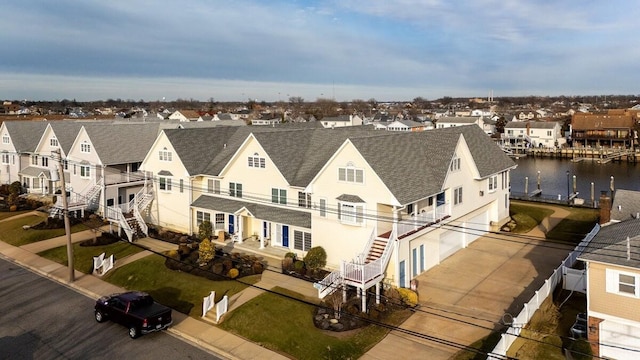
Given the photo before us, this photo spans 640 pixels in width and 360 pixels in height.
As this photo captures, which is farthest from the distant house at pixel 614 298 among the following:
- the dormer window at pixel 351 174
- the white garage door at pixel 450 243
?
the dormer window at pixel 351 174

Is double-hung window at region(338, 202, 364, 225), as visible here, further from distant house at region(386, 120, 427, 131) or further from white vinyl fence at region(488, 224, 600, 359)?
distant house at region(386, 120, 427, 131)

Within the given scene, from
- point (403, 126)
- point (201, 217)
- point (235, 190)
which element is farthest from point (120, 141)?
point (403, 126)

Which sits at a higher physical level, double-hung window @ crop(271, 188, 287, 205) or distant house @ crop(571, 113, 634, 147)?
distant house @ crop(571, 113, 634, 147)

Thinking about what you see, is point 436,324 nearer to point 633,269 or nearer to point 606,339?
point 606,339

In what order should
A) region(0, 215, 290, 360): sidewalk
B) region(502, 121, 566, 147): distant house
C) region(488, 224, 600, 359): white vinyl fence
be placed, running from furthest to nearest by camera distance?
region(502, 121, 566, 147): distant house → region(0, 215, 290, 360): sidewalk → region(488, 224, 600, 359): white vinyl fence

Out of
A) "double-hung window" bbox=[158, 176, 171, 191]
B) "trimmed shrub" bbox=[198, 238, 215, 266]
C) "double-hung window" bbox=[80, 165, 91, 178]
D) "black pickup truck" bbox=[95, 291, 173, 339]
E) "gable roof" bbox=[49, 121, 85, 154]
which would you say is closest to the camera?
"black pickup truck" bbox=[95, 291, 173, 339]

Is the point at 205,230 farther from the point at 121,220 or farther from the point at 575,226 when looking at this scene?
the point at 575,226

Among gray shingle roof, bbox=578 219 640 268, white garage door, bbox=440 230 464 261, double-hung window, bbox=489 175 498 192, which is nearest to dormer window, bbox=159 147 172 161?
white garage door, bbox=440 230 464 261

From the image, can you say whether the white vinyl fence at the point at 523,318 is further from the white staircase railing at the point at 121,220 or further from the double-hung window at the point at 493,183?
the white staircase railing at the point at 121,220
